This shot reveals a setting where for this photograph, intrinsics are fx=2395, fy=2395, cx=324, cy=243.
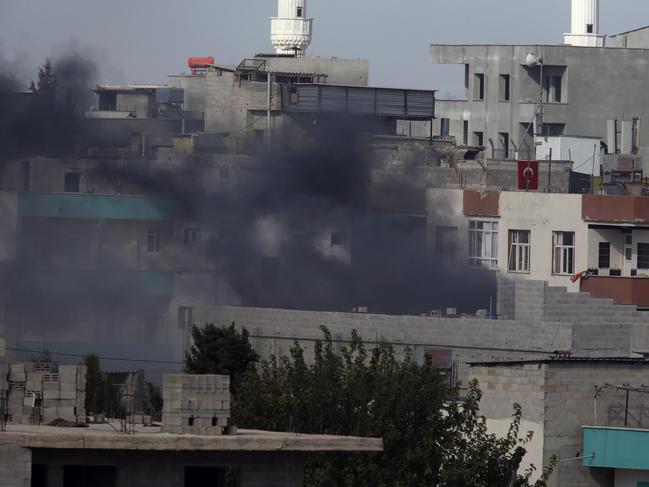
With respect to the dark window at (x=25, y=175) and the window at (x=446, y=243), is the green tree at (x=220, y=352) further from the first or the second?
the dark window at (x=25, y=175)

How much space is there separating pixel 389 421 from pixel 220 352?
22426 mm

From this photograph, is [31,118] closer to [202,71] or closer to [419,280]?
[419,280]

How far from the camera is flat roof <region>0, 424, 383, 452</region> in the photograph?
100 feet

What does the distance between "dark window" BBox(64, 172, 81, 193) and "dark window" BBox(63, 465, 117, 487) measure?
53.3 m

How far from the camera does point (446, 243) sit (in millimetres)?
78750

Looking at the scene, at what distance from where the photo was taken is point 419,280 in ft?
257

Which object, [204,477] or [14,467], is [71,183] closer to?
[204,477]

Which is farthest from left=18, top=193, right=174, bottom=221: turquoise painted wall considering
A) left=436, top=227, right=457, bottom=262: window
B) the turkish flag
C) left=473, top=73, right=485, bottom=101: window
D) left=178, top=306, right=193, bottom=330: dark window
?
left=473, top=73, right=485, bottom=101: window

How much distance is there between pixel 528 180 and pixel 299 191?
9.35m

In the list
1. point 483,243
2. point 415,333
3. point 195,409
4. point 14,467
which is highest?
point 483,243

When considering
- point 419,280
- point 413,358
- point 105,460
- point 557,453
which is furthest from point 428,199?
point 105,460

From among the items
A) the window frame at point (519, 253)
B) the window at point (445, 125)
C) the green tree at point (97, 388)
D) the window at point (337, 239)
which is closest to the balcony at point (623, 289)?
the window frame at point (519, 253)

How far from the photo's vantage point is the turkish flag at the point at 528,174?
77.9m

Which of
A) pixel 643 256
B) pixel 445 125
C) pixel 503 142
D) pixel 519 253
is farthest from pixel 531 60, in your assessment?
pixel 643 256
